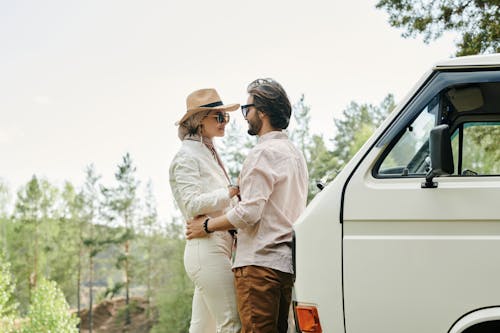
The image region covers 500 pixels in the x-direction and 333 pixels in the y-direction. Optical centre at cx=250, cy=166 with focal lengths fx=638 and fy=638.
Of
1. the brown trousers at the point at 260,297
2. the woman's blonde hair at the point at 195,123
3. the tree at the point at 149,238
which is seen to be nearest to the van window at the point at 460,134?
the brown trousers at the point at 260,297

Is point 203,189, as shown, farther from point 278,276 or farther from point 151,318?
point 151,318

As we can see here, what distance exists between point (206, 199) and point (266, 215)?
1.57 ft

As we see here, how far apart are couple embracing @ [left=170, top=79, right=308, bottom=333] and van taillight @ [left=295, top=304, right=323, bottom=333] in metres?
0.36

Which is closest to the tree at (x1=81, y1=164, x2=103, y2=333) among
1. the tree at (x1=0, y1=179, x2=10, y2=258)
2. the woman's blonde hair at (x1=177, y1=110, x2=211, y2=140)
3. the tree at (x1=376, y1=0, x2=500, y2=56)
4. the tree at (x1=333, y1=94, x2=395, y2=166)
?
the tree at (x1=0, y1=179, x2=10, y2=258)

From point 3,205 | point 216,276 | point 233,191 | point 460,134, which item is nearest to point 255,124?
point 233,191

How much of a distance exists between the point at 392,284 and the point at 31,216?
65981 millimetres

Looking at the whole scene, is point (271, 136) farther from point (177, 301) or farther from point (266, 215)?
point (177, 301)

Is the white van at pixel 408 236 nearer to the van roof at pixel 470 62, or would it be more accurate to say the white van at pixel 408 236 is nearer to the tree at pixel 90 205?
the van roof at pixel 470 62

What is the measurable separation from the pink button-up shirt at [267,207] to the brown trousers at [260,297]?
54 millimetres

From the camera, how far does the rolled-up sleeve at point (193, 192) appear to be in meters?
4.38

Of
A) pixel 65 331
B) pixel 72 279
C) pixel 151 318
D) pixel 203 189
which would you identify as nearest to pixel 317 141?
pixel 65 331

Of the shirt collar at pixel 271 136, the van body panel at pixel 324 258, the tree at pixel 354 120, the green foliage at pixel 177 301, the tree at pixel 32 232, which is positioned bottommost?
the green foliage at pixel 177 301

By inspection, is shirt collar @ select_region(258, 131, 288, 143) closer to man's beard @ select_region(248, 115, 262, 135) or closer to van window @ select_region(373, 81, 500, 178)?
man's beard @ select_region(248, 115, 262, 135)

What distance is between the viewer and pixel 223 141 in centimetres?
4897
